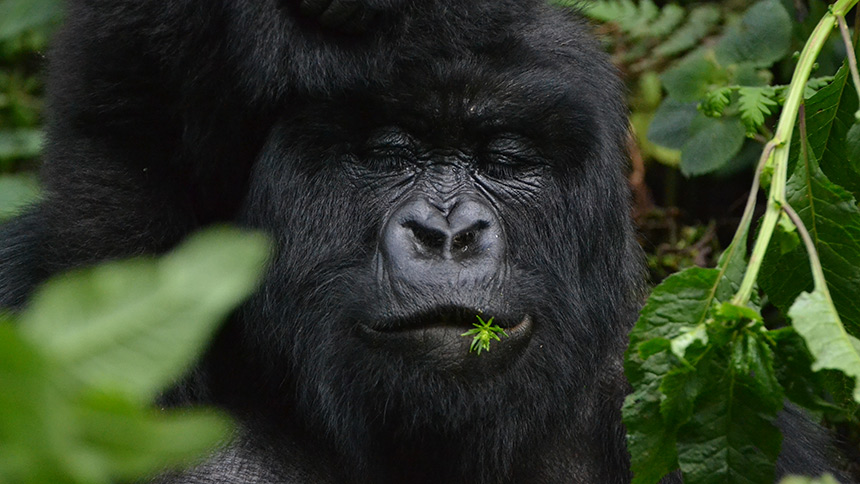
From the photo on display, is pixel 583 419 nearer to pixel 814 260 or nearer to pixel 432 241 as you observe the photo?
pixel 432 241

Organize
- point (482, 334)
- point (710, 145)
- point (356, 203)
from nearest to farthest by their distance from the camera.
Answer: point (482, 334)
point (356, 203)
point (710, 145)

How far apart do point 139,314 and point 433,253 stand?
1.67 metres

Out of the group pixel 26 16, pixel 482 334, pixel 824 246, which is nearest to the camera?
pixel 824 246

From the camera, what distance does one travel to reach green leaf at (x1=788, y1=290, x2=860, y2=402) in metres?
1.53

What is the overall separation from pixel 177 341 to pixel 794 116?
1.52 meters

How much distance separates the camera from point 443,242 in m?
2.22

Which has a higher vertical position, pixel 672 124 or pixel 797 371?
pixel 672 124

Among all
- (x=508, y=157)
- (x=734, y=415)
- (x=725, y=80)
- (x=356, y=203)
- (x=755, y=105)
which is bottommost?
(x=734, y=415)

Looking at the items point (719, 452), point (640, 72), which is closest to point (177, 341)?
point (719, 452)

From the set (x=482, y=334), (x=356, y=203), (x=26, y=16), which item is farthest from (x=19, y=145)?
(x=482, y=334)

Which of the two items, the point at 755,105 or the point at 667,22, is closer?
the point at 755,105

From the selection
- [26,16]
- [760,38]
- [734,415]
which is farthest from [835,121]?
[26,16]

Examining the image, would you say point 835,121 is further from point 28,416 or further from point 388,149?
point 28,416

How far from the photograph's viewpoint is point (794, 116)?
184 cm
